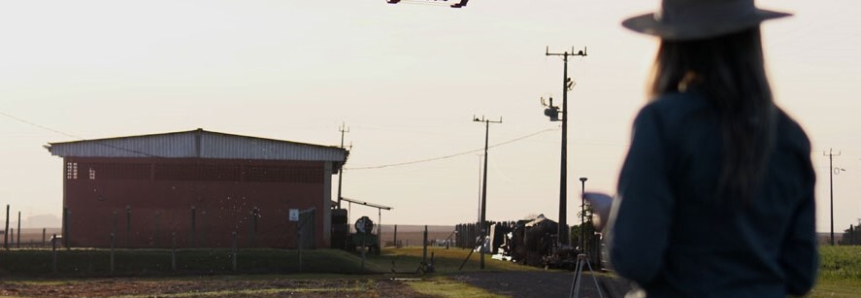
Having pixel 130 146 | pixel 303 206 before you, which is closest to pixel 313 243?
pixel 303 206

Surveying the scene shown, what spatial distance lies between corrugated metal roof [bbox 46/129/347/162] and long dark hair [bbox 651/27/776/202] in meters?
62.5

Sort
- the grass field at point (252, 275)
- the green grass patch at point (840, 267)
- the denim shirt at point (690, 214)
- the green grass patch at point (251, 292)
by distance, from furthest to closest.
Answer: the green grass patch at point (840, 267) < the grass field at point (252, 275) < the green grass patch at point (251, 292) < the denim shirt at point (690, 214)

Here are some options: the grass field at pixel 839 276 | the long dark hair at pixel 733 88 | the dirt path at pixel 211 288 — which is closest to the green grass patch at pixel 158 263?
the dirt path at pixel 211 288

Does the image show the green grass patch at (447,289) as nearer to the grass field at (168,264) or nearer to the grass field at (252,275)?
the grass field at (252,275)

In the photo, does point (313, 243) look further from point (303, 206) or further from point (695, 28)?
point (695, 28)

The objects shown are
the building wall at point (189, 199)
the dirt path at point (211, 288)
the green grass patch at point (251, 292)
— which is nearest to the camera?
the green grass patch at point (251, 292)

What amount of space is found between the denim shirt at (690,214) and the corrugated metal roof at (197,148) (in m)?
62.5

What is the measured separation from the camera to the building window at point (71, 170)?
64.5 m

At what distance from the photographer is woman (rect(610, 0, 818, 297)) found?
3.42 m

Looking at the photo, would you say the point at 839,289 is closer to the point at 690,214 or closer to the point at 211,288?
the point at 211,288

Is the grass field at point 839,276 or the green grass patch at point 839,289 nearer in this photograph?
the green grass patch at point 839,289

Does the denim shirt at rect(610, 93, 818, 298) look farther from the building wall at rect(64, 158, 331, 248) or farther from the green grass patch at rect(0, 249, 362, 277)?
the building wall at rect(64, 158, 331, 248)

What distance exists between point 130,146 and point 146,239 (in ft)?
16.6

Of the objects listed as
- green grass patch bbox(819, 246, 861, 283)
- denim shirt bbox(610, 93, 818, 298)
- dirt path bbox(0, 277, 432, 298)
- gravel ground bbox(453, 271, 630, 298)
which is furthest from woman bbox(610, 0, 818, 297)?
green grass patch bbox(819, 246, 861, 283)
